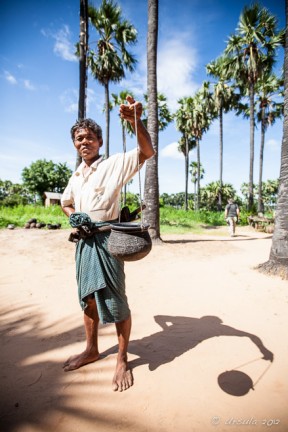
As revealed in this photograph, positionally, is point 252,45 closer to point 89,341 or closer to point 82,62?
point 82,62

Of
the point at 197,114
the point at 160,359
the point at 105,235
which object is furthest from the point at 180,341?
the point at 197,114

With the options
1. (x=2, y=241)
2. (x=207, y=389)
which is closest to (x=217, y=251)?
(x=207, y=389)

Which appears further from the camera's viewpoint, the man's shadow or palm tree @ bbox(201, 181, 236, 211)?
palm tree @ bbox(201, 181, 236, 211)

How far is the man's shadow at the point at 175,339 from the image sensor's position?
7.09ft

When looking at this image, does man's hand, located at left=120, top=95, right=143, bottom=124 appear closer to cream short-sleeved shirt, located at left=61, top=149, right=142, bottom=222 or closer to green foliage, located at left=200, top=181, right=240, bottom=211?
cream short-sleeved shirt, located at left=61, top=149, right=142, bottom=222

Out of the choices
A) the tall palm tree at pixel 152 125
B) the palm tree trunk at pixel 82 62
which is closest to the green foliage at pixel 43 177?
the palm tree trunk at pixel 82 62

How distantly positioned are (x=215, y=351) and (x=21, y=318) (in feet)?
8.03

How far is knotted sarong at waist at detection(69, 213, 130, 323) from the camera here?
1.84m

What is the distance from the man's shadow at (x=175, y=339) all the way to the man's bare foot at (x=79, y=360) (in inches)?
7.3

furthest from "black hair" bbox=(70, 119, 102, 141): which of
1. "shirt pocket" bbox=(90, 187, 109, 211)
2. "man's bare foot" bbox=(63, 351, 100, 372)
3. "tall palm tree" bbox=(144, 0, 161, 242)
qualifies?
"tall palm tree" bbox=(144, 0, 161, 242)

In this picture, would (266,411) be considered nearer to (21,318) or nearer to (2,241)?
(21,318)

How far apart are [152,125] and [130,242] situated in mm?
6871

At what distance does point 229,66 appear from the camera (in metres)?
17.9

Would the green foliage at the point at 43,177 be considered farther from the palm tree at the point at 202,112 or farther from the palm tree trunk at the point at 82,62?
the palm tree trunk at the point at 82,62
